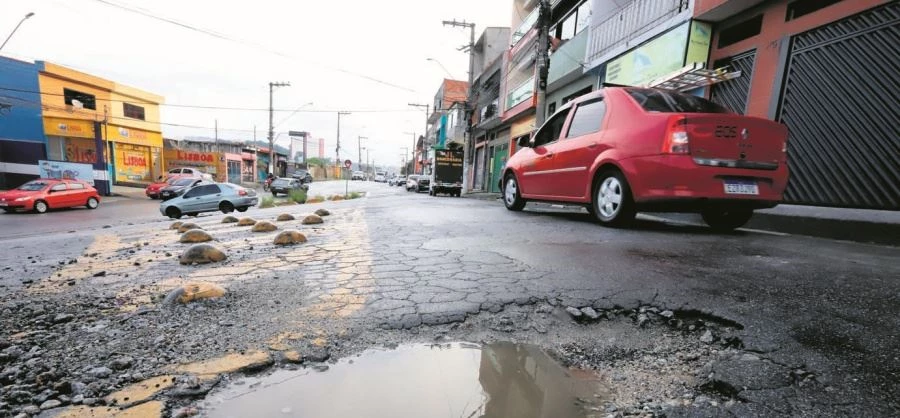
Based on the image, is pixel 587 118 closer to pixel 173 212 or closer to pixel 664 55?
pixel 664 55

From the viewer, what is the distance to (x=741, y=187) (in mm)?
3805

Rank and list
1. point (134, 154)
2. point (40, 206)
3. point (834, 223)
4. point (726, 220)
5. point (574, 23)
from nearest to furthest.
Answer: point (834, 223)
point (726, 220)
point (40, 206)
point (574, 23)
point (134, 154)

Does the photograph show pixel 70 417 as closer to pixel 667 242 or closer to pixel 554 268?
pixel 554 268

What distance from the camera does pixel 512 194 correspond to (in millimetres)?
7156

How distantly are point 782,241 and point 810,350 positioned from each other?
3.15m

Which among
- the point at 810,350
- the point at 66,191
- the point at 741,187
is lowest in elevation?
the point at 66,191

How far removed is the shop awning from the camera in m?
7.08

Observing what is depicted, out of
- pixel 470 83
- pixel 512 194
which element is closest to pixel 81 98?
pixel 470 83

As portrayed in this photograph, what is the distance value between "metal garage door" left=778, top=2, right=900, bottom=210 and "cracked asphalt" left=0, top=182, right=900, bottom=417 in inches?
93.5

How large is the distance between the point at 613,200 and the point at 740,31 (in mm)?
6190

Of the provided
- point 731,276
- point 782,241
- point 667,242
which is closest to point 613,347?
point 731,276

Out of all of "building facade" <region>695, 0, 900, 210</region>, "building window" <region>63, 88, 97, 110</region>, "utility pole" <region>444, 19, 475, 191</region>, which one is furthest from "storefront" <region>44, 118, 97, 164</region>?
"building facade" <region>695, 0, 900, 210</region>

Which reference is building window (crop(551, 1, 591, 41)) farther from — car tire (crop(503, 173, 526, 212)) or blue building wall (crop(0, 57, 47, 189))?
blue building wall (crop(0, 57, 47, 189))

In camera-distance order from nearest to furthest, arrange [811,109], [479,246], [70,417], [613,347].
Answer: [70,417] → [613,347] → [479,246] → [811,109]
